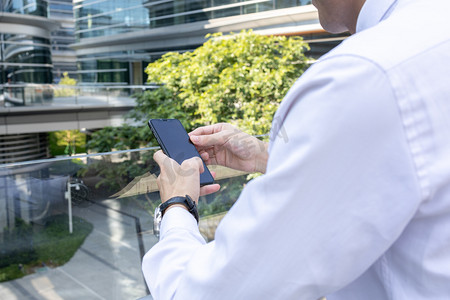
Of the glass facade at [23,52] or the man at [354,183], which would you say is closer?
the man at [354,183]

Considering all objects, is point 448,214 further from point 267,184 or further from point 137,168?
point 137,168

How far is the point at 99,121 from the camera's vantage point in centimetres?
1527

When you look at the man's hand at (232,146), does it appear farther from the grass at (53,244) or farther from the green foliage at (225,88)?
the green foliage at (225,88)

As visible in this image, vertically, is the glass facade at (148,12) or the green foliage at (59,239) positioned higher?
the glass facade at (148,12)

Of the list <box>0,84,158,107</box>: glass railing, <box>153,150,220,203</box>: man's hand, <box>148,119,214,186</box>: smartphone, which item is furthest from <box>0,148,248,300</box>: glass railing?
<box>0,84,158,107</box>: glass railing

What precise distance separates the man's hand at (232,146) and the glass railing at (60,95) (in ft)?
38.9

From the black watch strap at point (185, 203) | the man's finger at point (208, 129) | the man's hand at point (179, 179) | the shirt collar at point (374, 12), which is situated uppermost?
the shirt collar at point (374, 12)

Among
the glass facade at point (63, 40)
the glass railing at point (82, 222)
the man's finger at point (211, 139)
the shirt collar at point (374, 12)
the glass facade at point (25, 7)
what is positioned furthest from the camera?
the glass facade at point (63, 40)

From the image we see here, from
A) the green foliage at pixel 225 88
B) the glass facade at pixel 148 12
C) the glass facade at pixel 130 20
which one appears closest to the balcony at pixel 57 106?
the glass facade at pixel 148 12

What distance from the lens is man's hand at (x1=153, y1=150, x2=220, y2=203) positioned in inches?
28.4

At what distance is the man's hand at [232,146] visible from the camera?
1081mm

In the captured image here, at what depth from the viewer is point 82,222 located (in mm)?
2607

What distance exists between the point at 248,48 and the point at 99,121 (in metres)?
9.63

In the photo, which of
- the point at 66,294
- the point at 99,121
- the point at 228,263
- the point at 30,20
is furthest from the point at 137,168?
the point at 30,20
